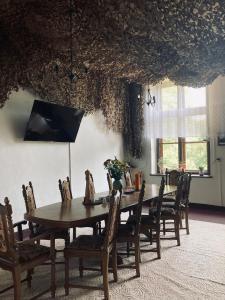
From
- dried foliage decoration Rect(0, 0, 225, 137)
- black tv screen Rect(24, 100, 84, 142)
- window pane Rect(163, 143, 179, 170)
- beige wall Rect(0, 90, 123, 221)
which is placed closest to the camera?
dried foliage decoration Rect(0, 0, 225, 137)

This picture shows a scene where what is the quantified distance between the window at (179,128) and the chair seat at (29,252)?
473 cm

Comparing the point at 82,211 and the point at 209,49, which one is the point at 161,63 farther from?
the point at 82,211

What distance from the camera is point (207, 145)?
670cm

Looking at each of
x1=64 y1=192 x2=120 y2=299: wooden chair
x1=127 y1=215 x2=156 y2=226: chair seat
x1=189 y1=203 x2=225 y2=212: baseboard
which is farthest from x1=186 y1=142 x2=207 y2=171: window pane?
x1=64 y1=192 x2=120 y2=299: wooden chair

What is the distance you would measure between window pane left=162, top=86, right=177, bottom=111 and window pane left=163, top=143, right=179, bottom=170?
90 centimetres

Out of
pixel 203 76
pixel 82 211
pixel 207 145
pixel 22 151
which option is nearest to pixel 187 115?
pixel 207 145

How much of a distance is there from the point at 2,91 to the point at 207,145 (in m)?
4.28

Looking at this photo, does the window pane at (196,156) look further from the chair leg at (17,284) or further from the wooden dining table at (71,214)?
the chair leg at (17,284)

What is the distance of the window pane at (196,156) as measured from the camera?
22.4 ft

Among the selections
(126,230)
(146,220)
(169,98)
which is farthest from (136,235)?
(169,98)

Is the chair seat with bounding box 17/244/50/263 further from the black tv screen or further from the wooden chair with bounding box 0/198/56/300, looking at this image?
the black tv screen

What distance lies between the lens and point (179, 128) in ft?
22.8

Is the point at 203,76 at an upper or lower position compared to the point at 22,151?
upper

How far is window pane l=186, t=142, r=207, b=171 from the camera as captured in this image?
6.83 m
